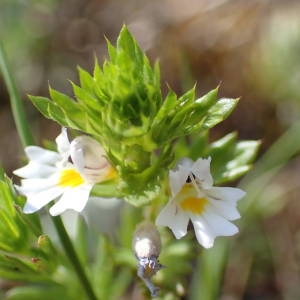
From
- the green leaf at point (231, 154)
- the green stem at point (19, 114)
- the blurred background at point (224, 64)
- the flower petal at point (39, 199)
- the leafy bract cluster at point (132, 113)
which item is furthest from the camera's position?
the blurred background at point (224, 64)

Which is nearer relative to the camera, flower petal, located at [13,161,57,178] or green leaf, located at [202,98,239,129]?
green leaf, located at [202,98,239,129]

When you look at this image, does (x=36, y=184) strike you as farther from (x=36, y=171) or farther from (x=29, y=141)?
(x=29, y=141)

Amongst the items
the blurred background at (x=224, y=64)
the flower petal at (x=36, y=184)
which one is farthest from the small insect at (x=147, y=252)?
the blurred background at (x=224, y=64)

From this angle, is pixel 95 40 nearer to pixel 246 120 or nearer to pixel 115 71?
pixel 246 120

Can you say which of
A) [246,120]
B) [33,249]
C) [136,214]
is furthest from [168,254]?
[246,120]

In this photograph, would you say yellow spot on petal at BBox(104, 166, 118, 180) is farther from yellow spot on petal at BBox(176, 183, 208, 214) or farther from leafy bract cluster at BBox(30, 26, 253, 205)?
yellow spot on petal at BBox(176, 183, 208, 214)

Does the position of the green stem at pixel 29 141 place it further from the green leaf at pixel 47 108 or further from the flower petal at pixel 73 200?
the green leaf at pixel 47 108

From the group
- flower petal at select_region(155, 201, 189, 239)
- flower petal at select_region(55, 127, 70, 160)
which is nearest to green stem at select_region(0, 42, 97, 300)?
flower petal at select_region(55, 127, 70, 160)
